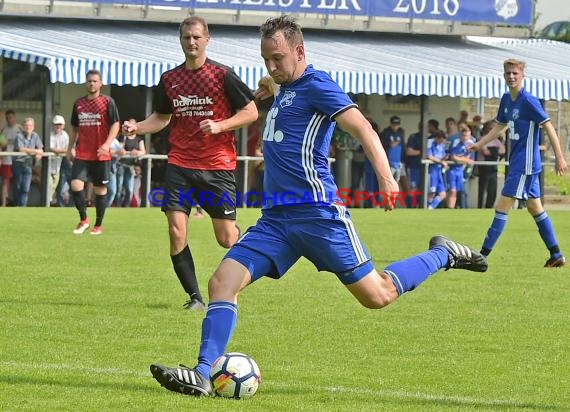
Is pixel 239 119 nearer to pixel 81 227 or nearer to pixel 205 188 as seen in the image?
pixel 205 188

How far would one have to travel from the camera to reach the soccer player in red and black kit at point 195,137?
33.8 feet

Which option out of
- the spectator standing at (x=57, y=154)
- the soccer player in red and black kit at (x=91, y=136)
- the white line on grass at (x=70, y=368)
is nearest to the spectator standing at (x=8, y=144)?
the spectator standing at (x=57, y=154)

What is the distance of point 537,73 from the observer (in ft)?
105

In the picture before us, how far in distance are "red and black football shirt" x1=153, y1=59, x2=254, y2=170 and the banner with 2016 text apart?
2060 centimetres

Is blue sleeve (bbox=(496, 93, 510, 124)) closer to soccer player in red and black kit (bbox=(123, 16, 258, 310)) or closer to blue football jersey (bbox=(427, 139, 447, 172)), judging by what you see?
soccer player in red and black kit (bbox=(123, 16, 258, 310))

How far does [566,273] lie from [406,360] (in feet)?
21.2

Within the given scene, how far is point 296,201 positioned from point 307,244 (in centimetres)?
23

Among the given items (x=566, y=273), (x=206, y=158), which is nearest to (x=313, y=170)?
(x=206, y=158)

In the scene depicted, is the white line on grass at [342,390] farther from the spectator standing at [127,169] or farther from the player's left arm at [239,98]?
the spectator standing at [127,169]

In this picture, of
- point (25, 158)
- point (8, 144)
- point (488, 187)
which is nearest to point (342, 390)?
point (25, 158)

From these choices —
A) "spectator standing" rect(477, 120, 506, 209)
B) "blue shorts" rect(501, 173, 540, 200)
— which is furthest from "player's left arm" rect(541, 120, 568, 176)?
"spectator standing" rect(477, 120, 506, 209)

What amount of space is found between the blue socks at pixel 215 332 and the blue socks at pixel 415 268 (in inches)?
38.1

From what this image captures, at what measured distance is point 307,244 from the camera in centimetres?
707

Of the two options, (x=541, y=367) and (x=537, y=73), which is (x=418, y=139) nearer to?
(x=537, y=73)
